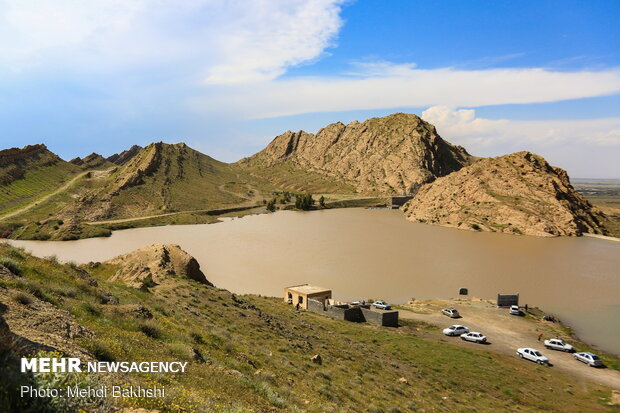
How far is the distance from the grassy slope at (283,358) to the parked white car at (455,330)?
2.59 m

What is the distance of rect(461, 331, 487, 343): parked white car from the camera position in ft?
105

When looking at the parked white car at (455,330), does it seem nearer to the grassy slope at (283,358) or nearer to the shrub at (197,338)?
the grassy slope at (283,358)

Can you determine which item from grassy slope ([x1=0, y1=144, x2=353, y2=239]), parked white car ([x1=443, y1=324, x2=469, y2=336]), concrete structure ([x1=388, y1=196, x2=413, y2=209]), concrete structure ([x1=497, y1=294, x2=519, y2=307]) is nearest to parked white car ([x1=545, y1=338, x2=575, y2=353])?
parked white car ([x1=443, y1=324, x2=469, y2=336])

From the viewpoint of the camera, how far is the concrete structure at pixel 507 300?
42.6 meters

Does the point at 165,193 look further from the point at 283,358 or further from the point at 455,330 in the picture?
the point at 283,358

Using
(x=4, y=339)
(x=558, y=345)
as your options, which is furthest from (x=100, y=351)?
(x=558, y=345)

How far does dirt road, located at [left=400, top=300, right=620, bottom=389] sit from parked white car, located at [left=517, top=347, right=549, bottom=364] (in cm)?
74

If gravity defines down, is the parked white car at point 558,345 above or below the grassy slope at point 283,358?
below

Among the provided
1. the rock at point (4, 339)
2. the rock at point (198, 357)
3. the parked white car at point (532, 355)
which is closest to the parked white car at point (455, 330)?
the parked white car at point (532, 355)

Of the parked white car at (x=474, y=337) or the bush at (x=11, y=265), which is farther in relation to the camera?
the parked white car at (x=474, y=337)

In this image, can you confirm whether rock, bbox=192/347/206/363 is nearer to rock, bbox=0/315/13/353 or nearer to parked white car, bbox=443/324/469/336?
rock, bbox=0/315/13/353

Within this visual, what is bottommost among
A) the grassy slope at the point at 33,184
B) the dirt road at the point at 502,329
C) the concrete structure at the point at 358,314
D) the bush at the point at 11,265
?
the dirt road at the point at 502,329

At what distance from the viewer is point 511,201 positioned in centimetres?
9631

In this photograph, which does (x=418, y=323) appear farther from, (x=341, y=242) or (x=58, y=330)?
(x=341, y=242)
